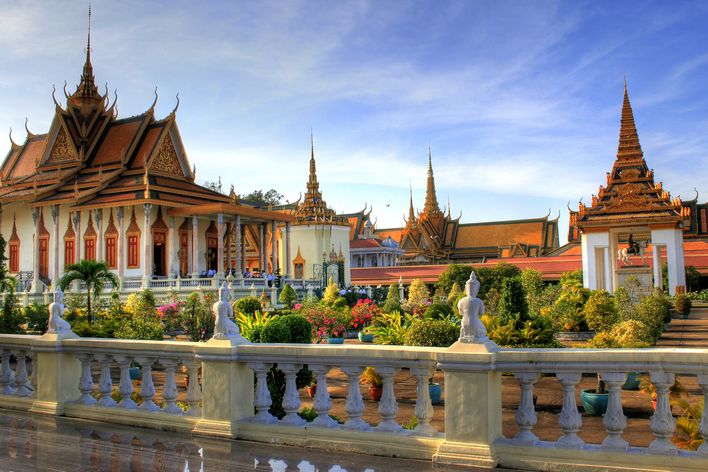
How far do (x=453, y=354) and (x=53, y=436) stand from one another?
4.27m

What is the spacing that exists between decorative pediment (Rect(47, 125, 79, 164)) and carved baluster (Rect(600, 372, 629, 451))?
3640 centimetres

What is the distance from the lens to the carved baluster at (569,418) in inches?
200

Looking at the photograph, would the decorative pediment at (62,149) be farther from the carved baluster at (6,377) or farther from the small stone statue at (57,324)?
the small stone statue at (57,324)

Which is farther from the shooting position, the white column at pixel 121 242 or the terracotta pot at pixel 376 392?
the white column at pixel 121 242

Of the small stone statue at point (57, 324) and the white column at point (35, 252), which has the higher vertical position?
the white column at point (35, 252)

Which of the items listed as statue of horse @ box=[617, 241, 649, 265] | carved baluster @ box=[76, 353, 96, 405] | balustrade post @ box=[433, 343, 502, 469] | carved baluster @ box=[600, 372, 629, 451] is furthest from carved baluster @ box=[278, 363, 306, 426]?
statue of horse @ box=[617, 241, 649, 265]

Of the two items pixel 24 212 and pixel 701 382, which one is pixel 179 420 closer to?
pixel 701 382

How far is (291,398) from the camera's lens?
6.29 metres

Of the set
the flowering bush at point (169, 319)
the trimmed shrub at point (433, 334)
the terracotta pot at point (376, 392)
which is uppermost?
the trimmed shrub at point (433, 334)

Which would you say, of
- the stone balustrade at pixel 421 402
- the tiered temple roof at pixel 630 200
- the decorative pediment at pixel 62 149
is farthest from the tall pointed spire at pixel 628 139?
the stone balustrade at pixel 421 402

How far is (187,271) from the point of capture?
3362 cm

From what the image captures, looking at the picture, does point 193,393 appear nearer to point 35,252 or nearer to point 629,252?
→ point 35,252

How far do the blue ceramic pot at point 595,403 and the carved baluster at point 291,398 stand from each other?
4.36 meters

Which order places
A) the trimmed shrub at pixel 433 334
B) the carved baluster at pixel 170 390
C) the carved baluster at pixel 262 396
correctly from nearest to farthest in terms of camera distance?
the carved baluster at pixel 262 396 < the carved baluster at pixel 170 390 < the trimmed shrub at pixel 433 334
